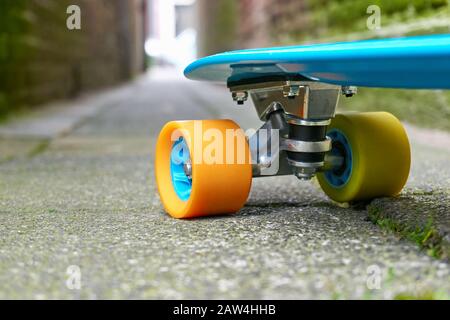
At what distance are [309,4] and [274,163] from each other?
3772 millimetres

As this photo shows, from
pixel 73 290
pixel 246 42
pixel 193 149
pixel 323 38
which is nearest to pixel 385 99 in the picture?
pixel 323 38

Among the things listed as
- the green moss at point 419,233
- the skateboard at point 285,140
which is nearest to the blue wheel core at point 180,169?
the skateboard at point 285,140

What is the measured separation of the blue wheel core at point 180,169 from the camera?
1316mm

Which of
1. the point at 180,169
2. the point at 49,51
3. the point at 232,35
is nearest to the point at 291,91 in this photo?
the point at 180,169

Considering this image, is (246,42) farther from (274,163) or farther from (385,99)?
(274,163)

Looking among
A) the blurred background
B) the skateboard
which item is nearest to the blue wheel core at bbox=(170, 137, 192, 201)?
the skateboard

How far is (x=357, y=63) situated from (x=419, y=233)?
0.32 metres

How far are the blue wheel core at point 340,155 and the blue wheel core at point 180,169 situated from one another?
12.7 inches

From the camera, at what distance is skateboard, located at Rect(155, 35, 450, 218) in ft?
3.47

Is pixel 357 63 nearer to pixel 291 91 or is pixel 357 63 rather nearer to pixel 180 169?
pixel 291 91

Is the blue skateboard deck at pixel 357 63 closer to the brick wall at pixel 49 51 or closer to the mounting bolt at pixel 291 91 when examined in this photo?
the mounting bolt at pixel 291 91

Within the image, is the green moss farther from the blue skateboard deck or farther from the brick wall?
the brick wall

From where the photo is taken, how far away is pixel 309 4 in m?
4.79

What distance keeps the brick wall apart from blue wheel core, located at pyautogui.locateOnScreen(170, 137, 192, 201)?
2485 mm
